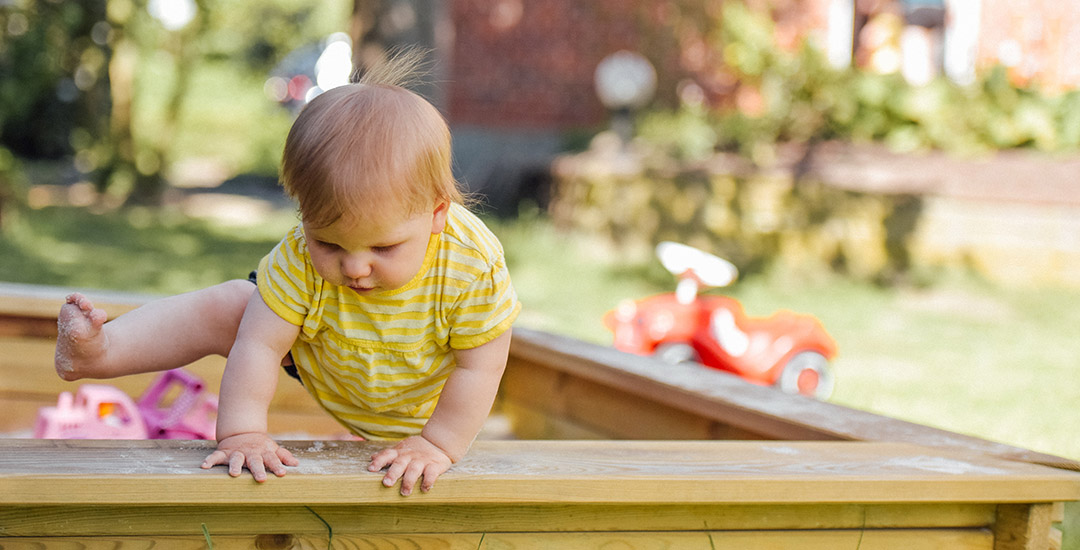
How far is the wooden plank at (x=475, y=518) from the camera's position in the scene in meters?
1.49

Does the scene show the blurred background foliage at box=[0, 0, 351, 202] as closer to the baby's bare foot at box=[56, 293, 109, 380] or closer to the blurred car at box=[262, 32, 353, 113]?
the blurred car at box=[262, 32, 353, 113]

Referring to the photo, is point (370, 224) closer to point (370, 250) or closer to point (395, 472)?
point (370, 250)

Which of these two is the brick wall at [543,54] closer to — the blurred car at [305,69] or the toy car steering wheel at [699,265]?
the toy car steering wheel at [699,265]

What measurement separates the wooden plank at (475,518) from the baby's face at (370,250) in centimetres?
36

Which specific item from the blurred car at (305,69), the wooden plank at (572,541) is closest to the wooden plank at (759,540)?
the wooden plank at (572,541)

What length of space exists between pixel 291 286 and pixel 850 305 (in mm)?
5136

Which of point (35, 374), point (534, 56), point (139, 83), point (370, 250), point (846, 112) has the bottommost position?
point (35, 374)

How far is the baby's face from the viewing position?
5.03 feet

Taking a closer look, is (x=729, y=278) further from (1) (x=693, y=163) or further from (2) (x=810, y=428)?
(1) (x=693, y=163)

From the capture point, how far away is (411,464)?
5.08 ft

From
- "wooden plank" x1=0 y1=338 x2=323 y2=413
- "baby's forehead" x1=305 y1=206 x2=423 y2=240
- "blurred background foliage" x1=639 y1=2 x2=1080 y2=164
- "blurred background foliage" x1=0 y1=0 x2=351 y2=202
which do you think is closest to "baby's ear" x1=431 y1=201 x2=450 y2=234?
"baby's forehead" x1=305 y1=206 x2=423 y2=240

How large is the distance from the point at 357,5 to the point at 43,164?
1094 cm

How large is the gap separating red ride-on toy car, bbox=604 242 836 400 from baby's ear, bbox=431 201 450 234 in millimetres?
2260

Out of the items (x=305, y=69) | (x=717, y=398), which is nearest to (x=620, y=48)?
(x=717, y=398)
